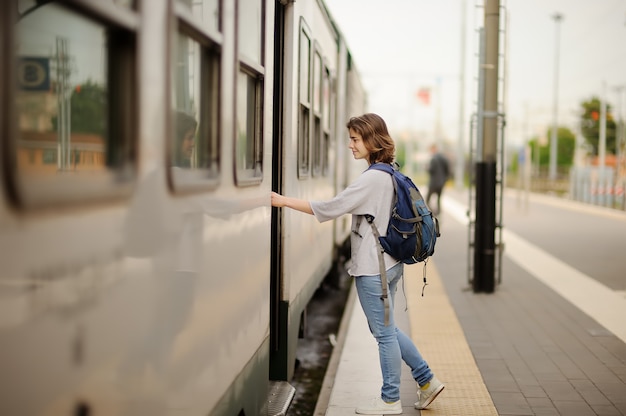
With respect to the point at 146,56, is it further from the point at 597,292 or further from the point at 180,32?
the point at 597,292

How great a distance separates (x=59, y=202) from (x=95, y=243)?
23 centimetres

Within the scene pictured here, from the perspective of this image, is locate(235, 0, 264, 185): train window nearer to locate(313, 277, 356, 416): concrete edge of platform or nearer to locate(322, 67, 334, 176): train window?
locate(313, 277, 356, 416): concrete edge of platform

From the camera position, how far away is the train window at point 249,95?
3572 mm

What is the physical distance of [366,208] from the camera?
4.56 meters

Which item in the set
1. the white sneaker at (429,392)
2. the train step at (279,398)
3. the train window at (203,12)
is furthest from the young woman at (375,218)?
the train window at (203,12)

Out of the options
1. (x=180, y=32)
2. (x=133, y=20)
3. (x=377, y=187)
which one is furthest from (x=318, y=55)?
(x=133, y=20)

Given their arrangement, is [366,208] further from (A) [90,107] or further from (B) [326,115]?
(B) [326,115]

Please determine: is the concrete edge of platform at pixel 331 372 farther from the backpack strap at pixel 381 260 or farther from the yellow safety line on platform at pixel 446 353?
the backpack strap at pixel 381 260

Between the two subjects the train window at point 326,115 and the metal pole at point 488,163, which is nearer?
the train window at point 326,115

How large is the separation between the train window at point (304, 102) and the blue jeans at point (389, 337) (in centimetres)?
141

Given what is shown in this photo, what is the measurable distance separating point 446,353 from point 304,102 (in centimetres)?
225

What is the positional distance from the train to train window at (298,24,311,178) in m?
1.43

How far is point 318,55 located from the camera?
274 inches

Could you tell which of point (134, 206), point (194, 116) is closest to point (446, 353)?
point (194, 116)
